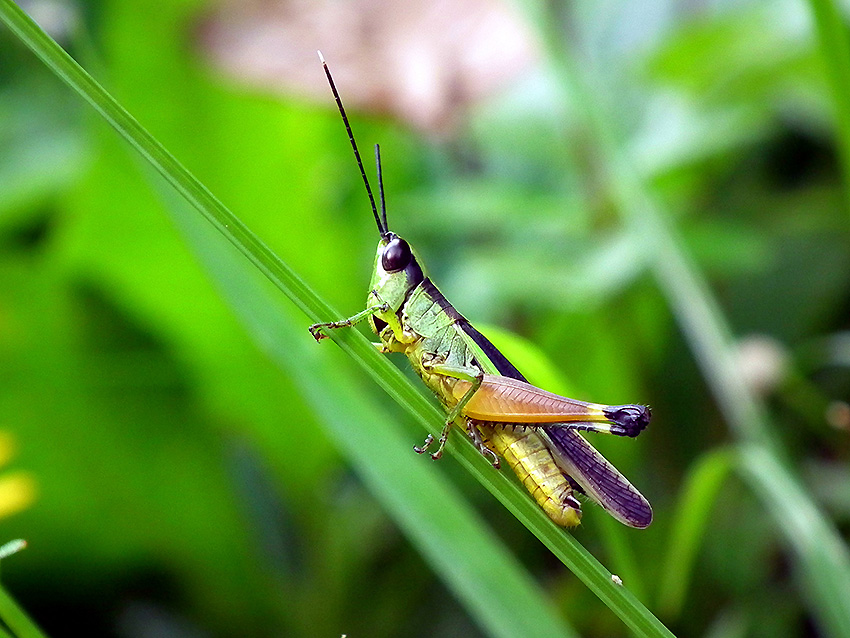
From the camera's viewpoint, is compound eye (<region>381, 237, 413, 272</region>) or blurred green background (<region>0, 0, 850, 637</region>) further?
blurred green background (<region>0, 0, 850, 637</region>)

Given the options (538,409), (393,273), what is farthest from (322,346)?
(538,409)

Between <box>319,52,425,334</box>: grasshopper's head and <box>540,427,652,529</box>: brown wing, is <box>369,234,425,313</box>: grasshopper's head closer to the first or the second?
<box>319,52,425,334</box>: grasshopper's head

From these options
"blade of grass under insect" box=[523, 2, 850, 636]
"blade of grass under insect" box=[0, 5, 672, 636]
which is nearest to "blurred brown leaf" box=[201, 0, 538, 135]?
"blade of grass under insect" box=[523, 2, 850, 636]

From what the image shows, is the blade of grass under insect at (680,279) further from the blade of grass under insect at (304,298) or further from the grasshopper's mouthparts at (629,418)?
the blade of grass under insect at (304,298)

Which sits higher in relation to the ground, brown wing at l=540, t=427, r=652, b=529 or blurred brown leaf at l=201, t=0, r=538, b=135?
blurred brown leaf at l=201, t=0, r=538, b=135

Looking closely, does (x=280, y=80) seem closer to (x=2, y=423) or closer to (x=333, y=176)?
(x=333, y=176)

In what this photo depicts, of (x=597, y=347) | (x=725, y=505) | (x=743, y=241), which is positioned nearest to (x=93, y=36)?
(x=597, y=347)

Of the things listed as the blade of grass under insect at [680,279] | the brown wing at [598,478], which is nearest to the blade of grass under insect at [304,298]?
the brown wing at [598,478]

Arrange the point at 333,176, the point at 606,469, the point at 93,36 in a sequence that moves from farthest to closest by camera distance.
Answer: the point at 93,36, the point at 333,176, the point at 606,469
